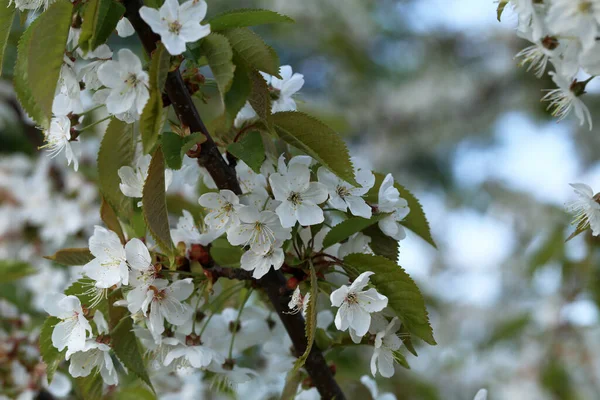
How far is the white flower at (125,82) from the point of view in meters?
0.79

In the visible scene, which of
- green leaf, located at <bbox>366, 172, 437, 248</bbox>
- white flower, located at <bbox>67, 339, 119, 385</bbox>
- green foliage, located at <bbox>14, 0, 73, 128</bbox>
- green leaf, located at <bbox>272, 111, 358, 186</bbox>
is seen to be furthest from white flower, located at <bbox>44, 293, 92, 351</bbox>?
green leaf, located at <bbox>366, 172, 437, 248</bbox>

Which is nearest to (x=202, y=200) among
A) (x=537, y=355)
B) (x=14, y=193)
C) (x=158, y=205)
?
(x=158, y=205)

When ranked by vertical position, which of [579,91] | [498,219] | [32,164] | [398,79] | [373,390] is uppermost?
[579,91]

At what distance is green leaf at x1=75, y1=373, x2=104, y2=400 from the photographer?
3.09 ft

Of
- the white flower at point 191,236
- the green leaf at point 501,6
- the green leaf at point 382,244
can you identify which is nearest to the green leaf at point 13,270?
the white flower at point 191,236

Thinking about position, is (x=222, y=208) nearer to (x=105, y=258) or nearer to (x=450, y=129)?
(x=105, y=258)

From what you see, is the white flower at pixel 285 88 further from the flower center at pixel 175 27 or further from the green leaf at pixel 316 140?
the flower center at pixel 175 27

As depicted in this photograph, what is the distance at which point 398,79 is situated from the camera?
19.0 ft

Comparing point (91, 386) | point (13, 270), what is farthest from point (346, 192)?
point (13, 270)

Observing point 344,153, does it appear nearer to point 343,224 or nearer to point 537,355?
point 343,224

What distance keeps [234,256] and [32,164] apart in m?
1.82

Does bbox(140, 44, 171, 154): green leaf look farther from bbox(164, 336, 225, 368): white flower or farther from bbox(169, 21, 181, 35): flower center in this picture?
bbox(164, 336, 225, 368): white flower

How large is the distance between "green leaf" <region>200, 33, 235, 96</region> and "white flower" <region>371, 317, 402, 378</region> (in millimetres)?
382

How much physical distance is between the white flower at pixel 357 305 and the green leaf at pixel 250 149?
0.19 m
